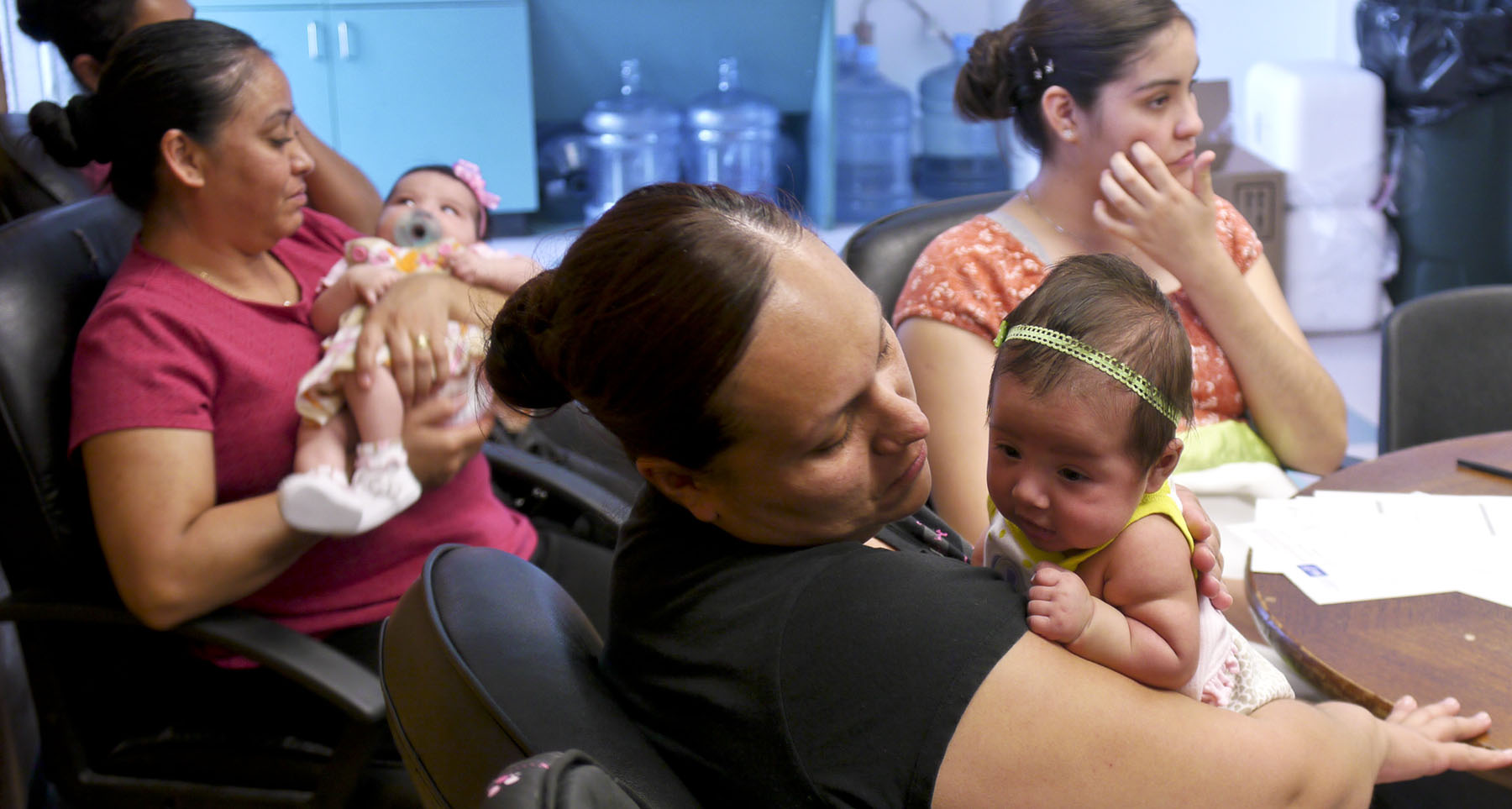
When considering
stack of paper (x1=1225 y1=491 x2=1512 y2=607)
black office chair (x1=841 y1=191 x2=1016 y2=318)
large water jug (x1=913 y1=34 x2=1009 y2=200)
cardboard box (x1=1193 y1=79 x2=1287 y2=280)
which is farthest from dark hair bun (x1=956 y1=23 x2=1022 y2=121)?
large water jug (x1=913 y1=34 x2=1009 y2=200)

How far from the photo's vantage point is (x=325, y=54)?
4.54 metres

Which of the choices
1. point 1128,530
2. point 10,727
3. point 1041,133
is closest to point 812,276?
point 1128,530

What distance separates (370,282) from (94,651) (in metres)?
0.67

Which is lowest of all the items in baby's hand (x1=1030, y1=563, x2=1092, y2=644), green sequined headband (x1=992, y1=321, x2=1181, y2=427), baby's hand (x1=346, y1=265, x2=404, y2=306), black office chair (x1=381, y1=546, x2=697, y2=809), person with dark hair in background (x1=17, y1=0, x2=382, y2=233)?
black office chair (x1=381, y1=546, x2=697, y2=809)

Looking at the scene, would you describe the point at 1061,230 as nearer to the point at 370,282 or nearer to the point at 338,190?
the point at 370,282

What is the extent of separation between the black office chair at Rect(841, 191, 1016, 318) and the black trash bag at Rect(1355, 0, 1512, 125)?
2777 millimetres

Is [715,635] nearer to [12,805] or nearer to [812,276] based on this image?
[812,276]

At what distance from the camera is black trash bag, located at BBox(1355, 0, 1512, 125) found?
13.2 feet

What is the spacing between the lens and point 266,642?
5.13 ft

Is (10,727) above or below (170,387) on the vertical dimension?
below

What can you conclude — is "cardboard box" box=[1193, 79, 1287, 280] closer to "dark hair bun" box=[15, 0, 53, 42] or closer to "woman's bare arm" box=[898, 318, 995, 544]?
"woman's bare arm" box=[898, 318, 995, 544]

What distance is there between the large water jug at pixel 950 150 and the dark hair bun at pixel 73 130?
370 centimetres

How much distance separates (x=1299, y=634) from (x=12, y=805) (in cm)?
219

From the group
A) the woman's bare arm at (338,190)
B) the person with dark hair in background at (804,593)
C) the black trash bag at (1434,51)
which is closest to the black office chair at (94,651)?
the woman's bare arm at (338,190)
